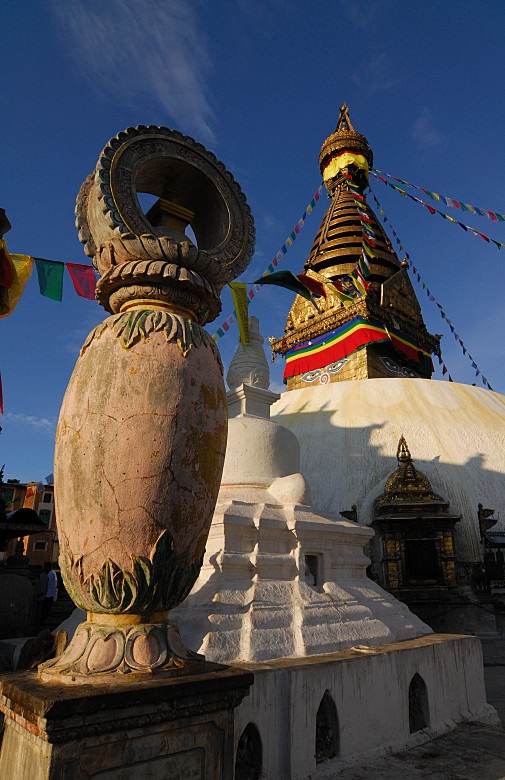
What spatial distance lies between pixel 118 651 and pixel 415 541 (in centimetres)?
1049

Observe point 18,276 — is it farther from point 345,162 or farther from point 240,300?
point 345,162

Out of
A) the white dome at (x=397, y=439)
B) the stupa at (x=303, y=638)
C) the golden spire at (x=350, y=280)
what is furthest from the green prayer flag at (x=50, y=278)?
the golden spire at (x=350, y=280)

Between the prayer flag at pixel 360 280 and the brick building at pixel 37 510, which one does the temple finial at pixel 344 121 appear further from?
the brick building at pixel 37 510

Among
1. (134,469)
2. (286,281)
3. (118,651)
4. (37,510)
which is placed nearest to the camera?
(118,651)

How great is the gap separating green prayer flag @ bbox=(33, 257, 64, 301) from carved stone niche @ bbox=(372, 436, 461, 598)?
828 centimetres

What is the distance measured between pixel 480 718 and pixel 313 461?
957 cm

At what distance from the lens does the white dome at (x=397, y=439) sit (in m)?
12.9

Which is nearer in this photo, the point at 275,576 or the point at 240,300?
the point at 275,576

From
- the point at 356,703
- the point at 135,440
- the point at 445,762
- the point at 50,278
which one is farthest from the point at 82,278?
the point at 445,762

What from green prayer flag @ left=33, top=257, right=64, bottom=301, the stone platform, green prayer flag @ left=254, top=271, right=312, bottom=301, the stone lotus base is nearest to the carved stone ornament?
the stone lotus base

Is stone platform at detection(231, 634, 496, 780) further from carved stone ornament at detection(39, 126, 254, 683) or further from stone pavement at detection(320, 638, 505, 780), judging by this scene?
carved stone ornament at detection(39, 126, 254, 683)

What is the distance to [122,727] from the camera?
1915mm

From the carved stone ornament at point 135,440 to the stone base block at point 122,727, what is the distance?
146 mm

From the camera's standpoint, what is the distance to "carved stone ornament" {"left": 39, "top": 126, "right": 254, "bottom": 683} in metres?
2.21
